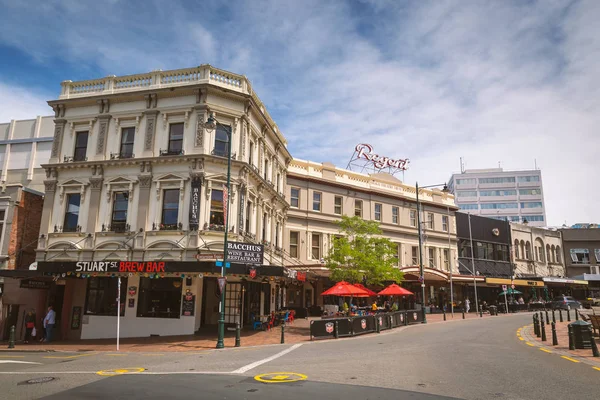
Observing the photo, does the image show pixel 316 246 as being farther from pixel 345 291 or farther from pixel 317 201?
pixel 345 291

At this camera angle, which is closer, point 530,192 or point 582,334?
point 582,334

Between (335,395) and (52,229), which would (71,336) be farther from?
(335,395)

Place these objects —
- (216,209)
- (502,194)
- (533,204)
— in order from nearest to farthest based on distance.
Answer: (216,209)
(533,204)
(502,194)

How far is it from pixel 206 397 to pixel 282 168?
25370mm

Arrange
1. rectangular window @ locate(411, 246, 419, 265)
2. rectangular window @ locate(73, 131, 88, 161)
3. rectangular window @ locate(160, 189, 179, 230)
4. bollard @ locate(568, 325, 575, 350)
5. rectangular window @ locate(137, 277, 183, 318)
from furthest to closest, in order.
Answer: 1. rectangular window @ locate(411, 246, 419, 265)
2. rectangular window @ locate(73, 131, 88, 161)
3. rectangular window @ locate(160, 189, 179, 230)
4. rectangular window @ locate(137, 277, 183, 318)
5. bollard @ locate(568, 325, 575, 350)

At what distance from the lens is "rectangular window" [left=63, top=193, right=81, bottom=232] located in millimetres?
24625

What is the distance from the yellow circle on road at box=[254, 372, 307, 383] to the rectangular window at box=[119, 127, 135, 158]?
681 inches

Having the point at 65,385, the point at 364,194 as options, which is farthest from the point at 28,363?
the point at 364,194

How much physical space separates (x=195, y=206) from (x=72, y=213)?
7.88 m

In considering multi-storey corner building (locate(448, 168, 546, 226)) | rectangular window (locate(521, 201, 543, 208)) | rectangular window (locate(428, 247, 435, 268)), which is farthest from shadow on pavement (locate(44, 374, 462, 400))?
rectangular window (locate(521, 201, 543, 208))

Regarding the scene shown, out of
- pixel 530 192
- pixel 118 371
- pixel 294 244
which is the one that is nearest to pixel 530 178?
pixel 530 192

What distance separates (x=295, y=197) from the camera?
117 feet

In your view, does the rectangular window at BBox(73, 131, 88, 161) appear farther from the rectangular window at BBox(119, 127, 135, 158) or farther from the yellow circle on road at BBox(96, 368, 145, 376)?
the yellow circle on road at BBox(96, 368, 145, 376)

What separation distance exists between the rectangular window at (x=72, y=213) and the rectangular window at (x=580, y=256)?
5951 centimetres
